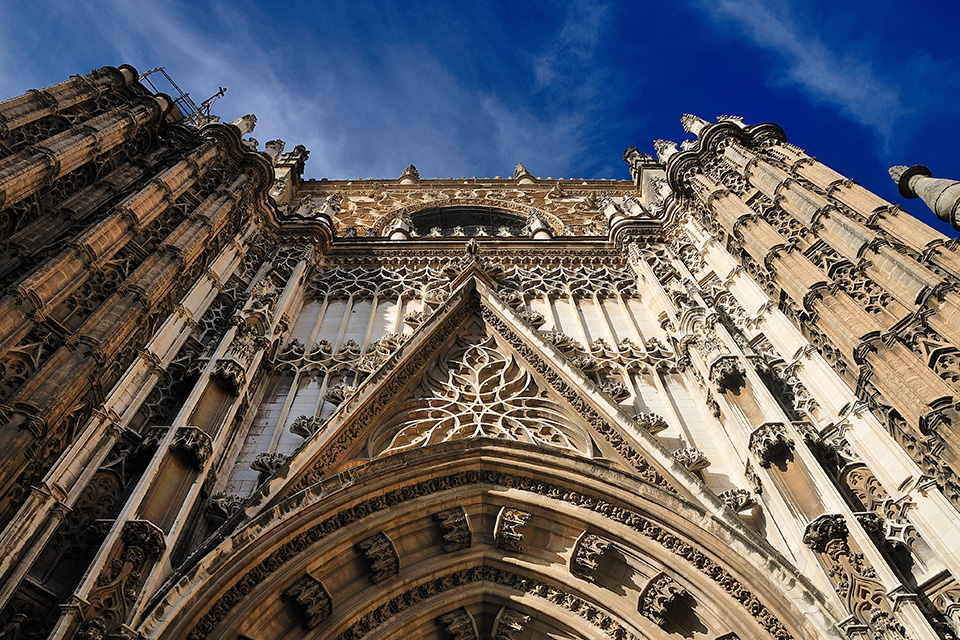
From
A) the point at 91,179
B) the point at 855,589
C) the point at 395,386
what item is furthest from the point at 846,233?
Answer: the point at 91,179

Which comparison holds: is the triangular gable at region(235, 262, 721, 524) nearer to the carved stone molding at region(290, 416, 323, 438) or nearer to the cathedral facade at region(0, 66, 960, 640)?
the cathedral facade at region(0, 66, 960, 640)

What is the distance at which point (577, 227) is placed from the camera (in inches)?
766

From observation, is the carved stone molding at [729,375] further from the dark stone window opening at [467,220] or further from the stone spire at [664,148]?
the dark stone window opening at [467,220]

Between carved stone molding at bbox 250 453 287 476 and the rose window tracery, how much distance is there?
1.33m

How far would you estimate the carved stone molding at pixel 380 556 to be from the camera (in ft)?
26.9

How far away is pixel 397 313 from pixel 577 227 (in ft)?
25.3

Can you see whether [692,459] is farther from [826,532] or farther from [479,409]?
[479,409]

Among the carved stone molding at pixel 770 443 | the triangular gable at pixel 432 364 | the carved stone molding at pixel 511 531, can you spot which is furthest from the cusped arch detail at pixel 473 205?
the carved stone molding at pixel 511 531

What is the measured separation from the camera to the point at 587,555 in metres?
8.33

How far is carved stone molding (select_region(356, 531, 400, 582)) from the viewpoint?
8203 mm

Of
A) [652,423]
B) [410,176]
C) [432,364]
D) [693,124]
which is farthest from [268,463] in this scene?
[410,176]

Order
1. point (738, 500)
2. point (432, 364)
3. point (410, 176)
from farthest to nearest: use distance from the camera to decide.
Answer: point (410, 176) < point (432, 364) < point (738, 500)

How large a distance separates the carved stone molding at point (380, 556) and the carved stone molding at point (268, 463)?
4.93 feet

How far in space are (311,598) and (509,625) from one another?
92.9 inches
